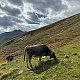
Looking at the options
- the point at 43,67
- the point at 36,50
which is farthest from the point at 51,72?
the point at 36,50

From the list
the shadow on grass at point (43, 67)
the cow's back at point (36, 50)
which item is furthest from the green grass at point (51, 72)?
the cow's back at point (36, 50)

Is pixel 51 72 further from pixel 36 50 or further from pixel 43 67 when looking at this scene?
pixel 36 50

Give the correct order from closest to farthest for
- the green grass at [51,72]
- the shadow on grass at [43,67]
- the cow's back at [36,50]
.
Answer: the green grass at [51,72]
the shadow on grass at [43,67]
the cow's back at [36,50]

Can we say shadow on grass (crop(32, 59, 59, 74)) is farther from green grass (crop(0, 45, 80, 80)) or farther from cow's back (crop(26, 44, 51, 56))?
cow's back (crop(26, 44, 51, 56))

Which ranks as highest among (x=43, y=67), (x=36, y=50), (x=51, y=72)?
(x=36, y=50)

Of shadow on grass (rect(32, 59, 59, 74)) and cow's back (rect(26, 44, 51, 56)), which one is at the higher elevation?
cow's back (rect(26, 44, 51, 56))

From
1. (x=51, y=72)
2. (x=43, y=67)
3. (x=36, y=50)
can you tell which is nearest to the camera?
(x=51, y=72)

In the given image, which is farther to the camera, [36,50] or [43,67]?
[36,50]

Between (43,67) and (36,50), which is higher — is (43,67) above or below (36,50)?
below

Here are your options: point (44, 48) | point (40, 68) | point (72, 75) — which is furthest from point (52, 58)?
point (72, 75)

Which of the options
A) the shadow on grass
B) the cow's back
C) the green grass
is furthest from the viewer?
the cow's back

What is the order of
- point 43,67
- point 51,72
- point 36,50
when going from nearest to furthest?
point 51,72 < point 43,67 < point 36,50

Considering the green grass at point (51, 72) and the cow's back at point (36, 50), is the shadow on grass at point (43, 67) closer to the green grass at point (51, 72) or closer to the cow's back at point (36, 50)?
the green grass at point (51, 72)

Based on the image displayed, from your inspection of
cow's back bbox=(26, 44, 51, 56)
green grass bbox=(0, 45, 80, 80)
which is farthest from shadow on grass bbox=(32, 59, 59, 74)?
cow's back bbox=(26, 44, 51, 56)
